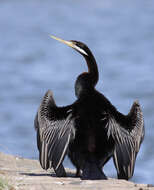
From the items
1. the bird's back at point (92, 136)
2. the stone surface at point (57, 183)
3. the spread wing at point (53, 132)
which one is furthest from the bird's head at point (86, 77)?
the stone surface at point (57, 183)

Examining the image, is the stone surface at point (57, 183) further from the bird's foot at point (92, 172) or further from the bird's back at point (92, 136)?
the bird's back at point (92, 136)

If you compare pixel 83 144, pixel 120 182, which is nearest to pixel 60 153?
pixel 83 144

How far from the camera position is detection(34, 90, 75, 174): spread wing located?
9.09 metres

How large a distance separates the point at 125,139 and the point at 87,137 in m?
0.52

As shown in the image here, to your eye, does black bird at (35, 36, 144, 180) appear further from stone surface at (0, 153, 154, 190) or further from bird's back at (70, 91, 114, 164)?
stone surface at (0, 153, 154, 190)

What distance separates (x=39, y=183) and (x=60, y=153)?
0.96 metres

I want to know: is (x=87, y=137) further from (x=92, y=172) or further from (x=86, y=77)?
(x=86, y=77)

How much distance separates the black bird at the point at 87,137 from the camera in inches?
359

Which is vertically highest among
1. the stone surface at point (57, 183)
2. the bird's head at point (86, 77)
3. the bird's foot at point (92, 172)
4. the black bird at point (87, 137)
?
the bird's head at point (86, 77)

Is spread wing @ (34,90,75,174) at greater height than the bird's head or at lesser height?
lesser

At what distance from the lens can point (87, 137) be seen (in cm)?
915

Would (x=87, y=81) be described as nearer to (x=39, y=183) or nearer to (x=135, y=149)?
(x=135, y=149)

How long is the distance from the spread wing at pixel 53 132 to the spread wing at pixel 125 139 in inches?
20.8

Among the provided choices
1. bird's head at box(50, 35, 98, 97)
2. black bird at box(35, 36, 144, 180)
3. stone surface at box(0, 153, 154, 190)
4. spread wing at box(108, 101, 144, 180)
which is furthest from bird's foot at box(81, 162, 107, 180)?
bird's head at box(50, 35, 98, 97)
